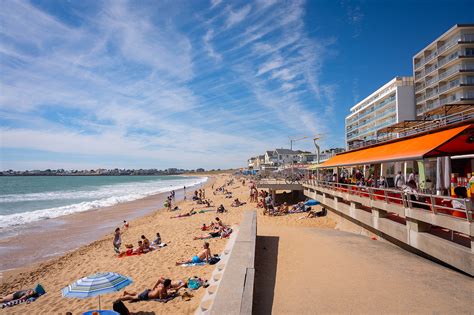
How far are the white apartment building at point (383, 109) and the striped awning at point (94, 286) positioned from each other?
114ft

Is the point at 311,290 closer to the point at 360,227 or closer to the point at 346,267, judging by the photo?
the point at 346,267

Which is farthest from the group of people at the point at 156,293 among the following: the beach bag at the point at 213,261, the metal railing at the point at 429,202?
the metal railing at the point at 429,202

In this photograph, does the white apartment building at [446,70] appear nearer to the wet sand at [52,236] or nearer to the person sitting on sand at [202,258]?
the person sitting on sand at [202,258]

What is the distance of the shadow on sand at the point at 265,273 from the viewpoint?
19.7 ft

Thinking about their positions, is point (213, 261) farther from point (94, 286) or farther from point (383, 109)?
point (383, 109)

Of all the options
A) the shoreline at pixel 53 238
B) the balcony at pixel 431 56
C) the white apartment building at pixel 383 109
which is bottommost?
the shoreline at pixel 53 238

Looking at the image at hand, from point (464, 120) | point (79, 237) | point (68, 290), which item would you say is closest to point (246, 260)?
point (68, 290)

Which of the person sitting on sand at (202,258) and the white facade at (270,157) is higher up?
the white facade at (270,157)

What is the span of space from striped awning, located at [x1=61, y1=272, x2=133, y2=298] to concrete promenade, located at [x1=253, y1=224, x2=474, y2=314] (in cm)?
316

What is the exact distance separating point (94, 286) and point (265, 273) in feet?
13.5

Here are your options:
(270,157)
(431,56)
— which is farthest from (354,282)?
(270,157)

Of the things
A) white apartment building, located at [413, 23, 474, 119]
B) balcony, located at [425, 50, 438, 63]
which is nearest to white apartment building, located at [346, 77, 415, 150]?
white apartment building, located at [413, 23, 474, 119]

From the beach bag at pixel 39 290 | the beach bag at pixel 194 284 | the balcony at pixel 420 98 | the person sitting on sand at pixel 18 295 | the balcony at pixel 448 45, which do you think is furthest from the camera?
the balcony at pixel 420 98

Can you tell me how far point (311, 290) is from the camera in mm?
6504
